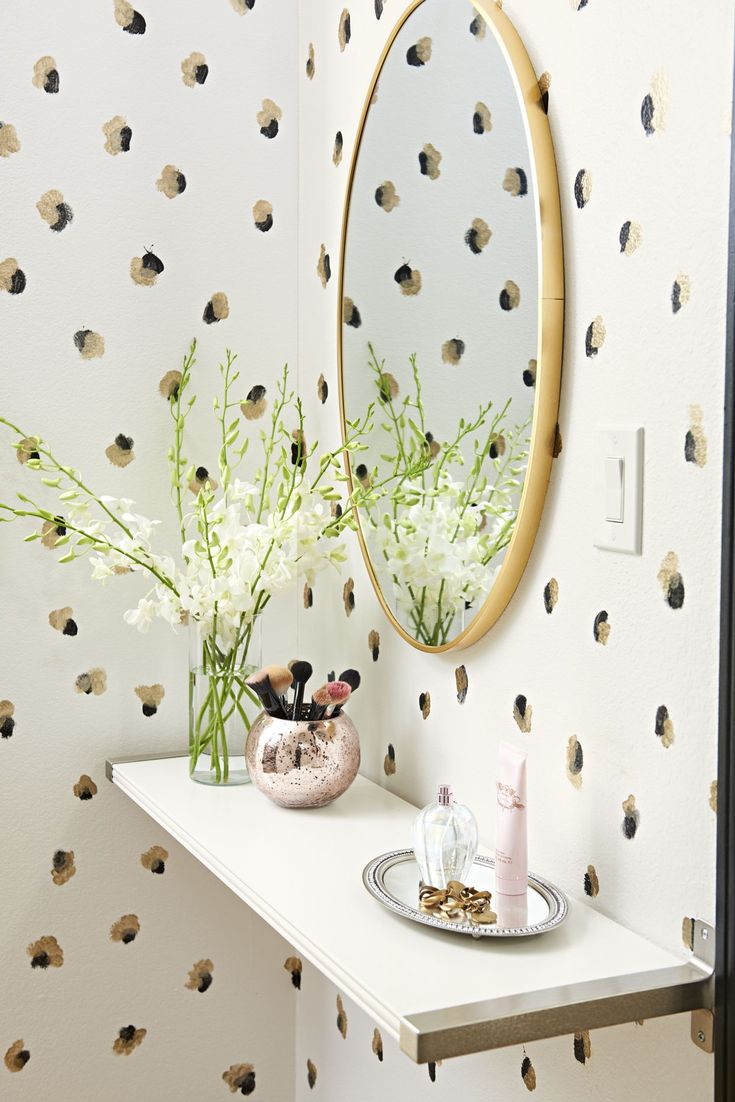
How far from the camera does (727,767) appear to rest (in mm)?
889

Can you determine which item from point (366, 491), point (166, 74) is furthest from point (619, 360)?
point (166, 74)

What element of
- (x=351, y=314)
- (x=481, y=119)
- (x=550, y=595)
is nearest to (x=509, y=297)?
(x=481, y=119)

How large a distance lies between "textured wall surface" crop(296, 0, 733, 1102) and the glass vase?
1.15 ft

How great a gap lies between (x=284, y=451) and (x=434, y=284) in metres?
0.45

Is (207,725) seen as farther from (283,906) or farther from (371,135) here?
(371,135)

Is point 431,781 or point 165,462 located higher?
point 165,462

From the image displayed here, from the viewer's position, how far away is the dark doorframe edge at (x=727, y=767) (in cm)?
87

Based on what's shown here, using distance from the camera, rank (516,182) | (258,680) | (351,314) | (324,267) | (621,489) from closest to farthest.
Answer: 1. (621,489)
2. (516,182)
3. (258,680)
4. (351,314)
5. (324,267)

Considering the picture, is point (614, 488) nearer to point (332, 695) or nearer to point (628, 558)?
point (628, 558)

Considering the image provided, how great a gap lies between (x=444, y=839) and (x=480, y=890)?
0.07 meters

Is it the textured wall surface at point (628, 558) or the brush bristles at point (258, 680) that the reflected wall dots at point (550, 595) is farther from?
the brush bristles at point (258, 680)

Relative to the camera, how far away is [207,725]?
154 centimetres

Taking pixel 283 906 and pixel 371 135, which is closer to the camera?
pixel 283 906

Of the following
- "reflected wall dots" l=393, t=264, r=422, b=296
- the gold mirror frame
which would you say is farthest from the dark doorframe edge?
"reflected wall dots" l=393, t=264, r=422, b=296
